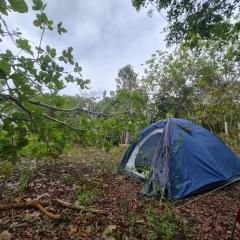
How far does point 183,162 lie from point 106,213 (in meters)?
1.92

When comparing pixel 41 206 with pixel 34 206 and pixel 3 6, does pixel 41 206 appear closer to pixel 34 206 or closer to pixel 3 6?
pixel 34 206

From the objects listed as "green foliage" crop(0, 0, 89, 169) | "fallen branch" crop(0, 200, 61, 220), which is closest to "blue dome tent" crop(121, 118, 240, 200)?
"fallen branch" crop(0, 200, 61, 220)

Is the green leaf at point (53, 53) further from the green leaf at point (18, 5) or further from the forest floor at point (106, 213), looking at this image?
the forest floor at point (106, 213)

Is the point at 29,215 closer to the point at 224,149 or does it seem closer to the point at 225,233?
the point at 225,233

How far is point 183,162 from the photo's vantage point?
14.6 ft

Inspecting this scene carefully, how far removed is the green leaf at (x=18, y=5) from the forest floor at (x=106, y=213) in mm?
2218

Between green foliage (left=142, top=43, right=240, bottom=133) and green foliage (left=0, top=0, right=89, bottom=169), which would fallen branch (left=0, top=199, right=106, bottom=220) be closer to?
green foliage (left=0, top=0, right=89, bottom=169)

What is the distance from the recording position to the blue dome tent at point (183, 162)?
413 centimetres

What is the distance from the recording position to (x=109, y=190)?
407cm

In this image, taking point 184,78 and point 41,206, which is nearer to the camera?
point 41,206

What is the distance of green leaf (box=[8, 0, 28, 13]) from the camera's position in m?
1.03


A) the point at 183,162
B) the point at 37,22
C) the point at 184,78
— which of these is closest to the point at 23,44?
the point at 37,22

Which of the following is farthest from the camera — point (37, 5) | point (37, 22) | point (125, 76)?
point (125, 76)

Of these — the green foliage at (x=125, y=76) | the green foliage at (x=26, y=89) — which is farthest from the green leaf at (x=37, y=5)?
the green foliage at (x=125, y=76)
